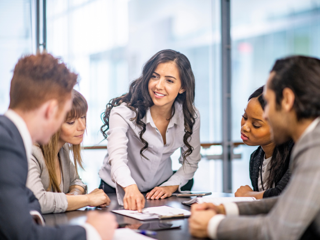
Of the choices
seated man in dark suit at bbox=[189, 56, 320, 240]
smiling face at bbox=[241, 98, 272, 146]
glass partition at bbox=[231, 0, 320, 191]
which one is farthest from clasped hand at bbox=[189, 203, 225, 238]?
glass partition at bbox=[231, 0, 320, 191]

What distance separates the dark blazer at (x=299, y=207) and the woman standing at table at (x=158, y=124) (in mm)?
1036

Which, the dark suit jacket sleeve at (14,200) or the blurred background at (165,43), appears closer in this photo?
the dark suit jacket sleeve at (14,200)

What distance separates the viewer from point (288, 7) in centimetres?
434

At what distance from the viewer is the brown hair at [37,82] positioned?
3.19 feet

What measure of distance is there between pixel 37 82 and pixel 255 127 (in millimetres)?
1184

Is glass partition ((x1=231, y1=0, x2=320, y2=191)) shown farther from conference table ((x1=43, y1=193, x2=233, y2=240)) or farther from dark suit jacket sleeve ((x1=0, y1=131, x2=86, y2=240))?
dark suit jacket sleeve ((x1=0, y1=131, x2=86, y2=240))

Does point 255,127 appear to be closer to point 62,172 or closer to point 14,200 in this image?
point 62,172

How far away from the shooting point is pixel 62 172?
177 cm

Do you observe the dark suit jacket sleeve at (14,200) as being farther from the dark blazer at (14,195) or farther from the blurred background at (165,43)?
the blurred background at (165,43)

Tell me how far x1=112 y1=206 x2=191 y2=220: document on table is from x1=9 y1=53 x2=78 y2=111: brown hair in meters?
0.60

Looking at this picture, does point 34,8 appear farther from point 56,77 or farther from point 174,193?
point 56,77

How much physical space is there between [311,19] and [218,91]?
59.4 inches

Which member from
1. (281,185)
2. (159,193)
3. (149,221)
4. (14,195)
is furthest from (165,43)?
(14,195)

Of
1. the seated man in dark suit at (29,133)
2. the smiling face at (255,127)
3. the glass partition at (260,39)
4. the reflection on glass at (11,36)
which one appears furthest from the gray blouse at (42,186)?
the glass partition at (260,39)
